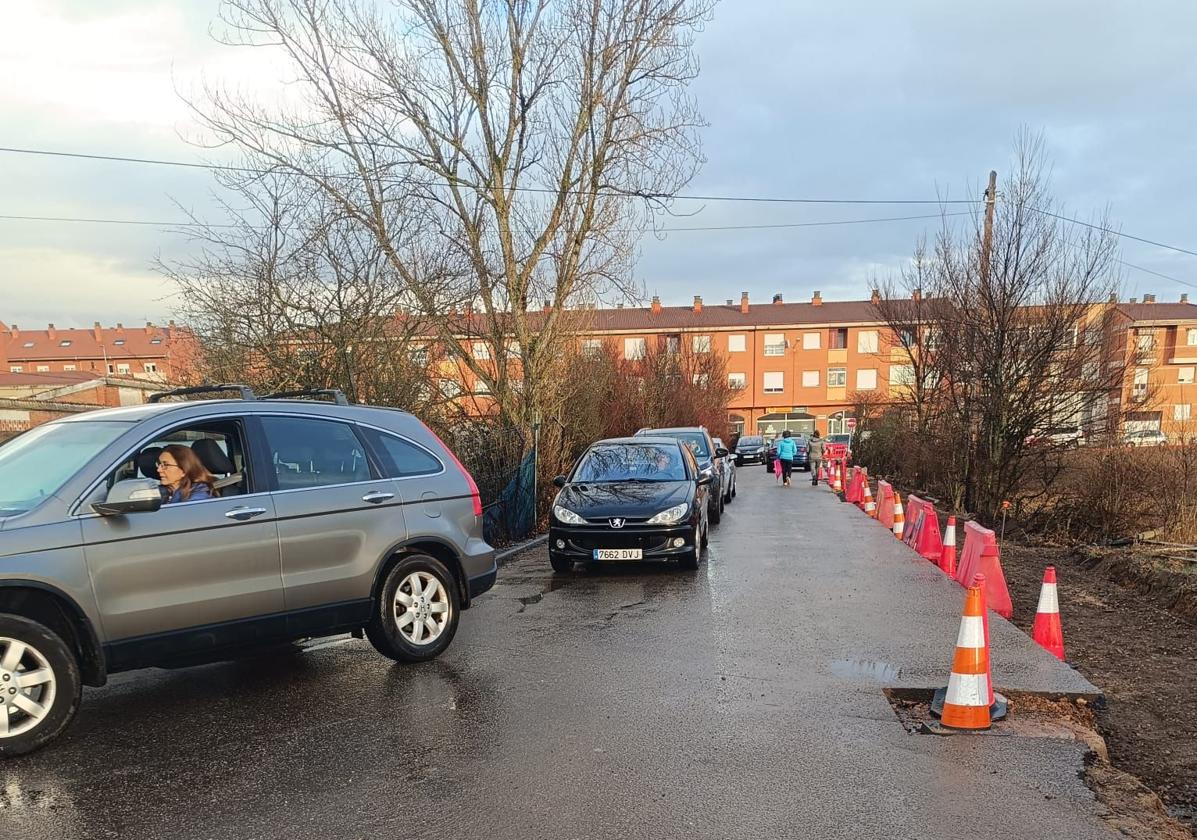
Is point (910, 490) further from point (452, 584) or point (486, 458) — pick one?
point (452, 584)

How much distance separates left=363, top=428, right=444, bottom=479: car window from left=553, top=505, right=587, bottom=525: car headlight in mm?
3205

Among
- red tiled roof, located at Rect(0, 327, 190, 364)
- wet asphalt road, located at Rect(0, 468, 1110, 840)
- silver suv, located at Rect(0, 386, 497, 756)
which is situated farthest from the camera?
red tiled roof, located at Rect(0, 327, 190, 364)

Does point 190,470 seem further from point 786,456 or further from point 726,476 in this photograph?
point 786,456

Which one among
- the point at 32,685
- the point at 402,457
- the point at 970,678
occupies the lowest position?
the point at 970,678

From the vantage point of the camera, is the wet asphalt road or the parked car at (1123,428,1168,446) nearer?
the wet asphalt road

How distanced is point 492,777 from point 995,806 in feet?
7.59

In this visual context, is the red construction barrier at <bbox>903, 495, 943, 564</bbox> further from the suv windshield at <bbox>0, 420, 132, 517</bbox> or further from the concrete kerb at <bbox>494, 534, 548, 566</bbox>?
the suv windshield at <bbox>0, 420, 132, 517</bbox>

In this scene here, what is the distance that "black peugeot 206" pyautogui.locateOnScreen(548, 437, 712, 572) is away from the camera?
8.72 meters

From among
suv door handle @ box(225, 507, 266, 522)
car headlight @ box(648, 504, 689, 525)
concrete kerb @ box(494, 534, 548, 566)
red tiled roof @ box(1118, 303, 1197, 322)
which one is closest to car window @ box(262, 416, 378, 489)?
suv door handle @ box(225, 507, 266, 522)

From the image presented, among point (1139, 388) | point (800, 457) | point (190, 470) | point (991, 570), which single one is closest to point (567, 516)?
point (991, 570)

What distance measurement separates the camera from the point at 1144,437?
13.9m

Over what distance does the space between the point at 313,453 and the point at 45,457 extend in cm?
150

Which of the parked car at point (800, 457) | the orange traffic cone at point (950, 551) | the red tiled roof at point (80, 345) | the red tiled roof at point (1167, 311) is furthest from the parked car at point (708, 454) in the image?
the red tiled roof at point (80, 345)

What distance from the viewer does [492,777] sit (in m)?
3.72
